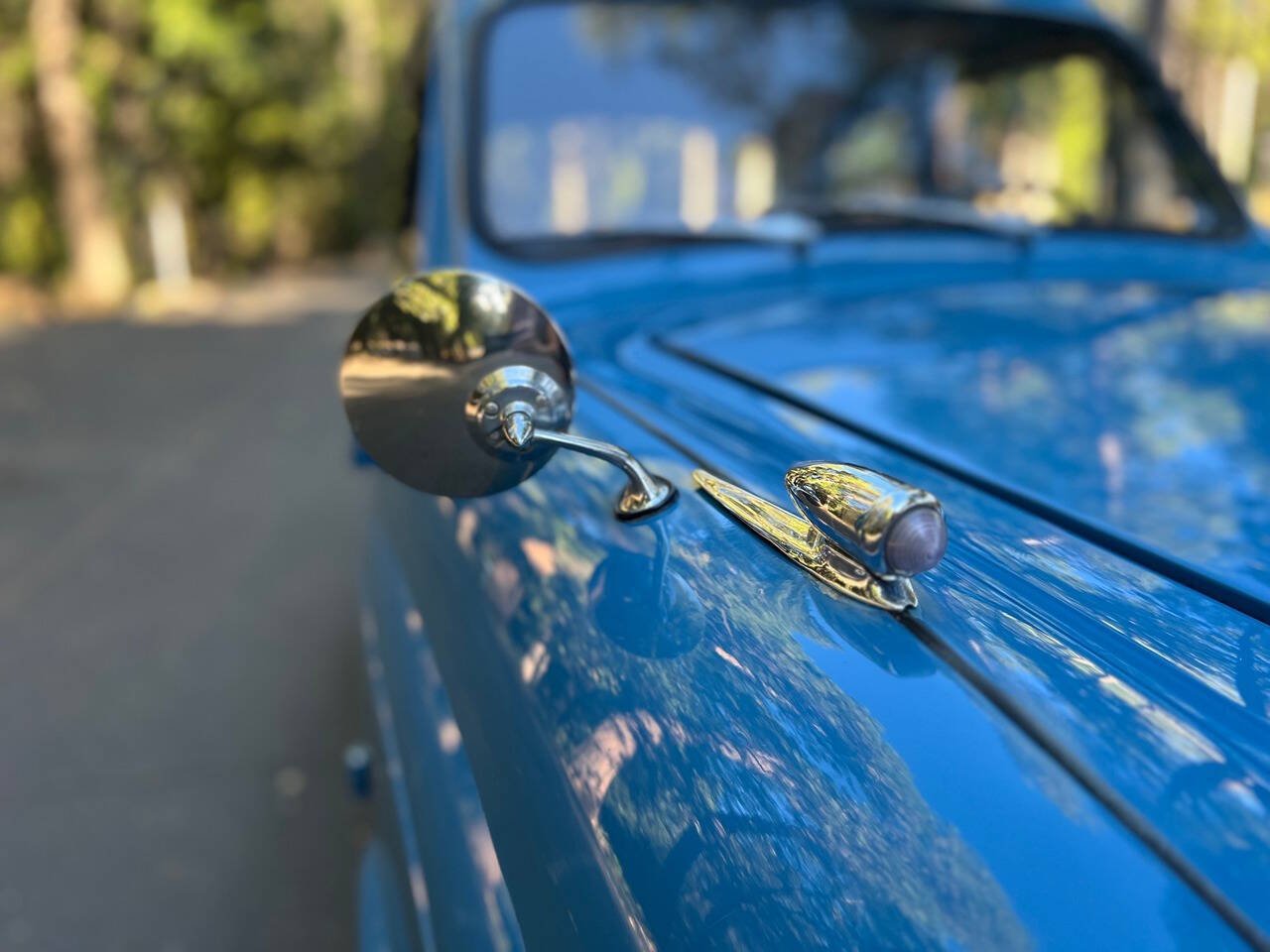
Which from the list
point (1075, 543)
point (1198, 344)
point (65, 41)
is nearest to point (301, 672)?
point (1198, 344)

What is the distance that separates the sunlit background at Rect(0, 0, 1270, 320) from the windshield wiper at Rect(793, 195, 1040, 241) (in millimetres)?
119

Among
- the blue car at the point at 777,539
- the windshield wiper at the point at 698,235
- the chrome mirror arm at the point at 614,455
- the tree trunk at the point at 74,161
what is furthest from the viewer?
the tree trunk at the point at 74,161

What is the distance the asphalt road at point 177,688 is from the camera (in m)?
2.65

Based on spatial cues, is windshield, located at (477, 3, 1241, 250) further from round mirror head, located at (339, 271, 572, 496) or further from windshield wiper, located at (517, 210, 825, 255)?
round mirror head, located at (339, 271, 572, 496)

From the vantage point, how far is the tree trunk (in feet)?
52.9

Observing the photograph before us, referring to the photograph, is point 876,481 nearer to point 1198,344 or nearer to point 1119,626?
point 1119,626

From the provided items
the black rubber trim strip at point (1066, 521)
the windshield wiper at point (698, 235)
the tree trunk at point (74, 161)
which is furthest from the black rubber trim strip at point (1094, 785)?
the tree trunk at point (74, 161)

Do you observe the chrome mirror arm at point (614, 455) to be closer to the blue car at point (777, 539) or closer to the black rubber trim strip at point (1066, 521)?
the blue car at point (777, 539)

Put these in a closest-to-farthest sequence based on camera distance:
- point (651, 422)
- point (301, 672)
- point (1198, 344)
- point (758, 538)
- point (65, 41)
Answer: point (758, 538)
point (651, 422)
point (1198, 344)
point (301, 672)
point (65, 41)

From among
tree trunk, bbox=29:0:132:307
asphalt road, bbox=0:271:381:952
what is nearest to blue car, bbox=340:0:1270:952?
asphalt road, bbox=0:271:381:952

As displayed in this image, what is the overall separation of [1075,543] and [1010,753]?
0.36 m

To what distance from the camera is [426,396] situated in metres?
1.20

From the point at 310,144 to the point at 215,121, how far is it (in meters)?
2.94

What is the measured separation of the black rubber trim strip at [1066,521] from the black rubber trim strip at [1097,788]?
0.25 meters
